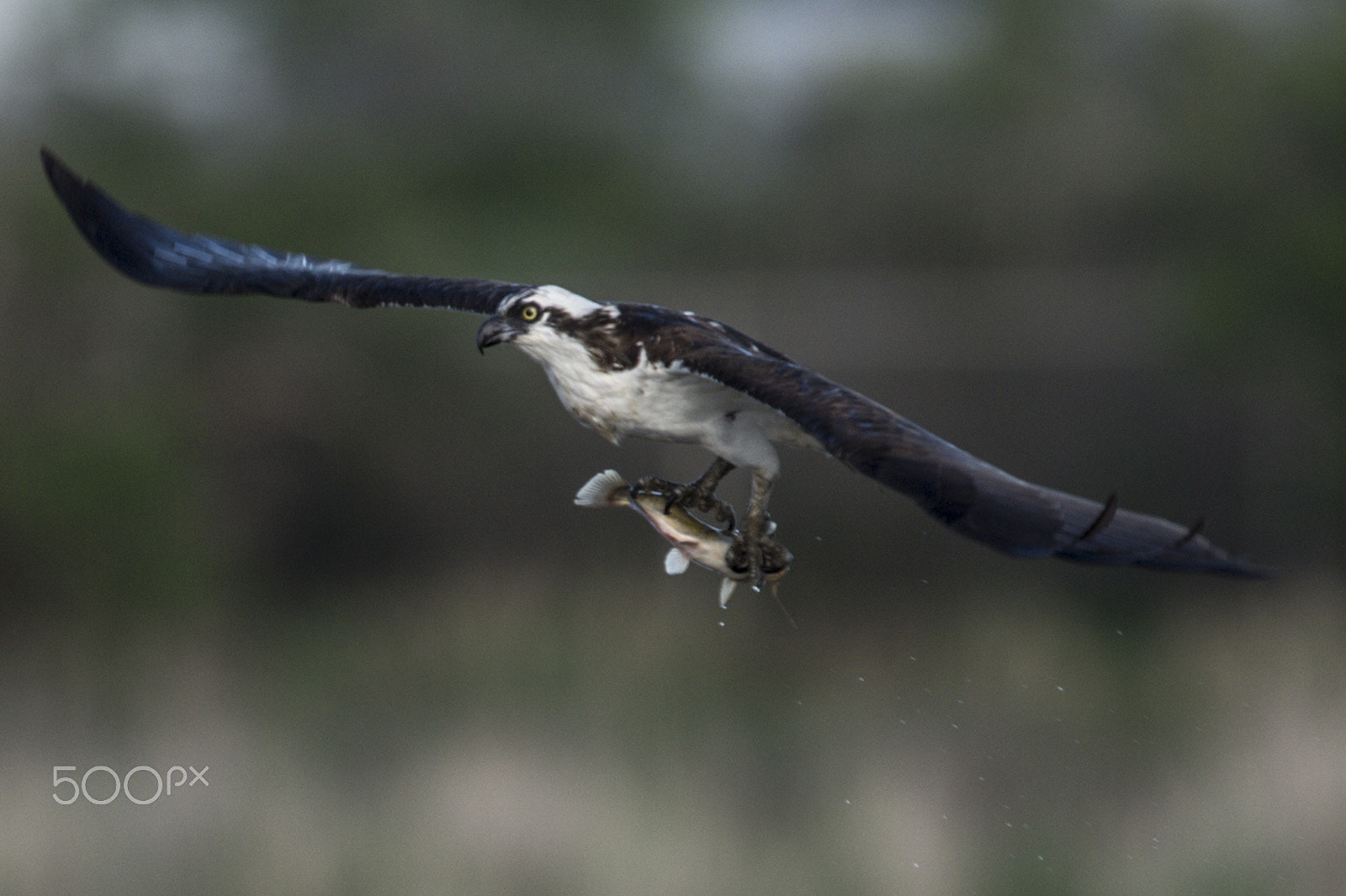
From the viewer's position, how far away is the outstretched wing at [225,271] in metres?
6.30

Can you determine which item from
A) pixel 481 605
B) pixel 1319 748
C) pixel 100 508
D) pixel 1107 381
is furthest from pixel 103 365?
pixel 1319 748

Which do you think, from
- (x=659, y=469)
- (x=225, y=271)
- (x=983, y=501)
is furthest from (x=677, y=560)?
(x=659, y=469)

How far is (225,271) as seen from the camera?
6.86m

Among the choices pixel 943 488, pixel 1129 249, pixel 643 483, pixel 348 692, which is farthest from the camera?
pixel 1129 249

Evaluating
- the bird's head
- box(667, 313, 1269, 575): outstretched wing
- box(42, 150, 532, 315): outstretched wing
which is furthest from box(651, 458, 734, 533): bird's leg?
box(667, 313, 1269, 575): outstretched wing

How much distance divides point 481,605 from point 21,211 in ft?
25.0

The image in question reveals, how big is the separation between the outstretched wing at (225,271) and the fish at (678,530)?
82 centimetres

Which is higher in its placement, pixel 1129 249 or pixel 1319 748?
pixel 1129 249

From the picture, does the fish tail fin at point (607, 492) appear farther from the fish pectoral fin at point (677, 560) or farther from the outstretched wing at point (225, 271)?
the outstretched wing at point (225, 271)

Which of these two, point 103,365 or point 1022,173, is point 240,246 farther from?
point 1022,173

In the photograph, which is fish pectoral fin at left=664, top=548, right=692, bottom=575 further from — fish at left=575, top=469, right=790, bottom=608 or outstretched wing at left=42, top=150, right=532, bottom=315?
outstretched wing at left=42, top=150, right=532, bottom=315

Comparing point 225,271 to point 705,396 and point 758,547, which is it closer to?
point 705,396

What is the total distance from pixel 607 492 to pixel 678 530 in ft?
1.28

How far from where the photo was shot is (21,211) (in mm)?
19344
